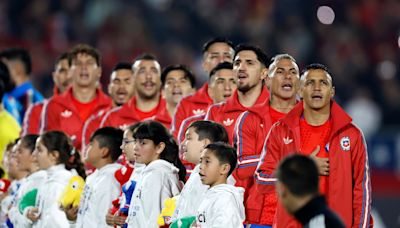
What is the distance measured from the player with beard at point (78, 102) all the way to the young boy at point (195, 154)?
11.1 ft

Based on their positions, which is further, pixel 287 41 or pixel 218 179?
pixel 287 41

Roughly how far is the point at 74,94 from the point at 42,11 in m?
8.49

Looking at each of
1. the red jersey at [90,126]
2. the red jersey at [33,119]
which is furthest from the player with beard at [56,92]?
the red jersey at [90,126]

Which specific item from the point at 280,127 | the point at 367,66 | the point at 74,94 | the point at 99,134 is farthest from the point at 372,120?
the point at 280,127

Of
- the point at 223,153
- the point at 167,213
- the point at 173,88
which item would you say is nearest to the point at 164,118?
the point at 173,88

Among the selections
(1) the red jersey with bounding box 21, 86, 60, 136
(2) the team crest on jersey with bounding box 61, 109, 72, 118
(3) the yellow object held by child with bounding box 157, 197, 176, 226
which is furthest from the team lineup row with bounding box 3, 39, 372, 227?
(1) the red jersey with bounding box 21, 86, 60, 136

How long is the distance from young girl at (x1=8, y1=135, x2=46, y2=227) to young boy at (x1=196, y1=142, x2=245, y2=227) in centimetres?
257

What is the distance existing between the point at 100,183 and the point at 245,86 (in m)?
1.49

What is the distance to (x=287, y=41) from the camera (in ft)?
61.4

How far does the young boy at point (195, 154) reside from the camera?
343 inches

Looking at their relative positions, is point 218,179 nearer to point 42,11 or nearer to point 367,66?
point 367,66

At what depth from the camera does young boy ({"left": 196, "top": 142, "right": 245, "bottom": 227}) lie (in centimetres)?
828

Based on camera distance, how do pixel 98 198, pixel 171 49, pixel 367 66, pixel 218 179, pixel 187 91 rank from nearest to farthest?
pixel 218 179, pixel 98 198, pixel 187 91, pixel 367 66, pixel 171 49

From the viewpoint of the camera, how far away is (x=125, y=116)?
11555mm
